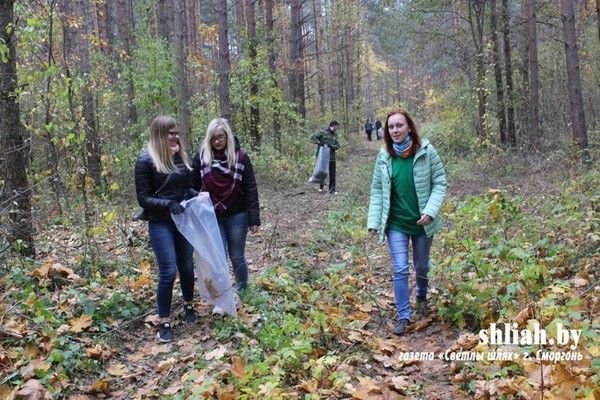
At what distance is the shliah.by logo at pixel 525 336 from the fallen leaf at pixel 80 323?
3.44m

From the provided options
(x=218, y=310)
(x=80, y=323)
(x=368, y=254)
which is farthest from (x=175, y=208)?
(x=368, y=254)

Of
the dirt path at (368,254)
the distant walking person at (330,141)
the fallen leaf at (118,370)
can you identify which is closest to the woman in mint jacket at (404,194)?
the dirt path at (368,254)

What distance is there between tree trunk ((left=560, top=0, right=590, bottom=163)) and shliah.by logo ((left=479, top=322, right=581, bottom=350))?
10.1 m

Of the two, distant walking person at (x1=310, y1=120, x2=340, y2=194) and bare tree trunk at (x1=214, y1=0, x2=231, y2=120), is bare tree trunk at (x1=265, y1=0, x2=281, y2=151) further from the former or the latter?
distant walking person at (x1=310, y1=120, x2=340, y2=194)

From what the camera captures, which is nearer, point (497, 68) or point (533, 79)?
point (533, 79)

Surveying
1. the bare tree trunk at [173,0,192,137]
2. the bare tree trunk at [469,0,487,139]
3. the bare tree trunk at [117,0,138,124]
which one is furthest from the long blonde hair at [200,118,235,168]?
the bare tree trunk at [469,0,487,139]

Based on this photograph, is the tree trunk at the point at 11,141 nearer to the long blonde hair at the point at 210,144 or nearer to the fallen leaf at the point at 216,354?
the long blonde hair at the point at 210,144

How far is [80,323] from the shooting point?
5.07 m

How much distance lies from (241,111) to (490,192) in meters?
11.3

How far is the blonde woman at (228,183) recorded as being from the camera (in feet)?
18.7

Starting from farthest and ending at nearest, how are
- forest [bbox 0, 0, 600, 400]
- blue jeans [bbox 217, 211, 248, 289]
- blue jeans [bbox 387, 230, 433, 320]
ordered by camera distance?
blue jeans [bbox 217, 211, 248, 289], blue jeans [bbox 387, 230, 433, 320], forest [bbox 0, 0, 600, 400]

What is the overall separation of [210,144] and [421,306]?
2.68 m

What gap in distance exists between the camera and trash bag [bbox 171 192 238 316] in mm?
5277

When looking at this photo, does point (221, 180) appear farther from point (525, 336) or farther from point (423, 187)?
point (525, 336)
